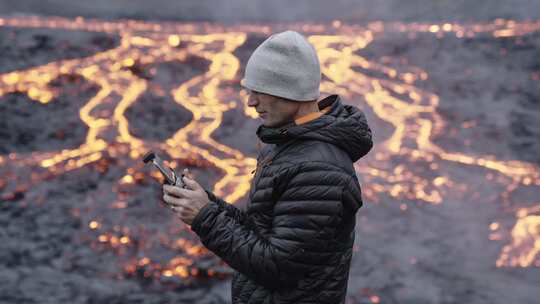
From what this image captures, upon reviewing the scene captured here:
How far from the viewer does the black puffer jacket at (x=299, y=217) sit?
1723 millimetres

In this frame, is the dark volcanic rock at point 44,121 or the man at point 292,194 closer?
the man at point 292,194

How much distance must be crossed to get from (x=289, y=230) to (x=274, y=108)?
1.15ft

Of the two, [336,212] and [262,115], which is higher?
[262,115]

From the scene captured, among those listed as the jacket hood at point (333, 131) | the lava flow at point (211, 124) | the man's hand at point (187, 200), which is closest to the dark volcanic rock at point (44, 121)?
the lava flow at point (211, 124)

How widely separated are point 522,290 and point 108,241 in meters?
2.86

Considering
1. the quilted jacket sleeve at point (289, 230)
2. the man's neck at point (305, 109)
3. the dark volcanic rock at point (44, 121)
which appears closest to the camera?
the quilted jacket sleeve at point (289, 230)

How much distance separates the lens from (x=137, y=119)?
20.9ft

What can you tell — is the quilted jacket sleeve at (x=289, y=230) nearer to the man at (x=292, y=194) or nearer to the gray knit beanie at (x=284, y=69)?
the man at (x=292, y=194)

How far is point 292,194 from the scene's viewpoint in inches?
68.0

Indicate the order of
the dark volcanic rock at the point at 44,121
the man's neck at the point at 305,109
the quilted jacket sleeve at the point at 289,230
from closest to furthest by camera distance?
the quilted jacket sleeve at the point at 289,230 < the man's neck at the point at 305,109 < the dark volcanic rock at the point at 44,121

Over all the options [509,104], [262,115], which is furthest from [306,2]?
[262,115]

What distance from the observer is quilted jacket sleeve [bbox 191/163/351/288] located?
172cm

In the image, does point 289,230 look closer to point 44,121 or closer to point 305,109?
point 305,109

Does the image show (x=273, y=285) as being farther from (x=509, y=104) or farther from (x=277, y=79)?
(x=509, y=104)
